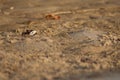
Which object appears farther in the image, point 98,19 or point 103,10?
point 103,10

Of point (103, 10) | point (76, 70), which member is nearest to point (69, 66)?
point (76, 70)

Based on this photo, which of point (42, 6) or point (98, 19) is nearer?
point (98, 19)

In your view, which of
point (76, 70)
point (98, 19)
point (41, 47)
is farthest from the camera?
point (98, 19)

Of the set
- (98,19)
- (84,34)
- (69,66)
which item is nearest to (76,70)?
(69,66)

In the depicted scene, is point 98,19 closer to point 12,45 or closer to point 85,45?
point 85,45

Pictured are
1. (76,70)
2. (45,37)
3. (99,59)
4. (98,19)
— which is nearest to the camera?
(76,70)

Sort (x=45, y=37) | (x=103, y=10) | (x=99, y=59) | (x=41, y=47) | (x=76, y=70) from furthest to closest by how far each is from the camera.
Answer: (x=103, y=10), (x=45, y=37), (x=41, y=47), (x=99, y=59), (x=76, y=70)

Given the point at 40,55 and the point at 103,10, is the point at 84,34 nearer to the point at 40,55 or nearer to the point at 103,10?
the point at 40,55

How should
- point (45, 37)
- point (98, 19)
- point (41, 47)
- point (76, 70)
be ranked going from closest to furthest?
point (76, 70) < point (41, 47) < point (45, 37) < point (98, 19)
